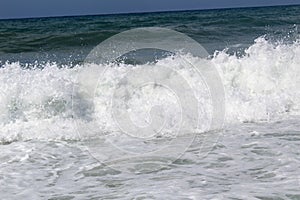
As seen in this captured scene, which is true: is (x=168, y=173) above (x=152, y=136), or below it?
below

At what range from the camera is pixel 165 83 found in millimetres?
8227

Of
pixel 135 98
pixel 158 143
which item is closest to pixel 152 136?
pixel 158 143

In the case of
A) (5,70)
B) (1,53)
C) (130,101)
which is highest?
(1,53)

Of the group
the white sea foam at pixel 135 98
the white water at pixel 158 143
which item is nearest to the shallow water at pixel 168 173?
the white water at pixel 158 143

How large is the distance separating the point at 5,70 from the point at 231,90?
384 cm

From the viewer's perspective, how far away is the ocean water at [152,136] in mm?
3961

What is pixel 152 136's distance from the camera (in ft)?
19.7

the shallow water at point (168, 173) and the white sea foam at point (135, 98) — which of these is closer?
the shallow water at point (168, 173)

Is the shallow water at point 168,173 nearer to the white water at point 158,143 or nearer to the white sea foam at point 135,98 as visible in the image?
the white water at point 158,143

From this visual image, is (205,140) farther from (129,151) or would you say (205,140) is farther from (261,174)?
(261,174)

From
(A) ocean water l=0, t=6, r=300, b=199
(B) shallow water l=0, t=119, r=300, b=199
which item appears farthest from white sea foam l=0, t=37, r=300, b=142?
(B) shallow water l=0, t=119, r=300, b=199

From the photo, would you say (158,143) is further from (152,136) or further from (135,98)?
(135,98)

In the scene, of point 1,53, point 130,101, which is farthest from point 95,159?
point 1,53

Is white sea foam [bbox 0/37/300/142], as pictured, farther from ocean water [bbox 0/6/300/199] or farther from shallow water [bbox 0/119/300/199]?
shallow water [bbox 0/119/300/199]
